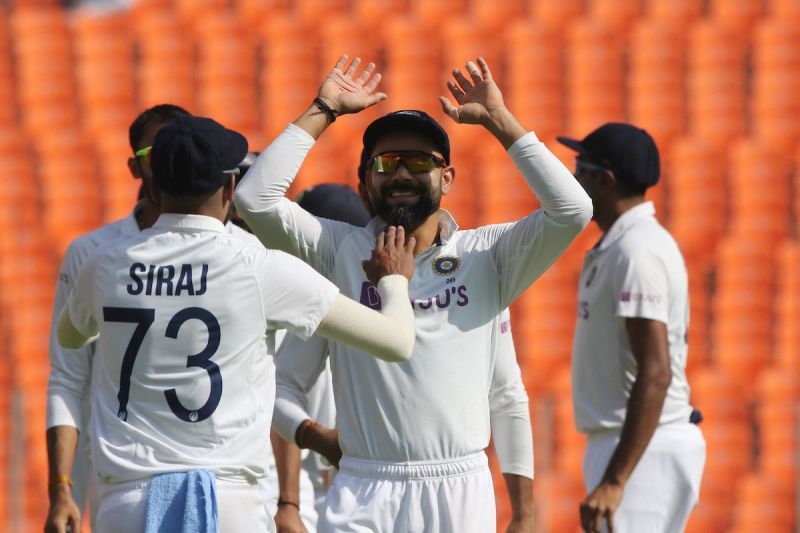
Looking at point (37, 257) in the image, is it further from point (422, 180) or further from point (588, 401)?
point (422, 180)

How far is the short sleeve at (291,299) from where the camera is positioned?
8.39 feet

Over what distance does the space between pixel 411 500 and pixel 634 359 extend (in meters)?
1.17

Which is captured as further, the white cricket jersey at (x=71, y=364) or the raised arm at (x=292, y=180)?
the white cricket jersey at (x=71, y=364)

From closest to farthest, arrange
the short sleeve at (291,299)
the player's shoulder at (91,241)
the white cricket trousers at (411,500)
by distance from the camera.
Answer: the short sleeve at (291,299), the white cricket trousers at (411,500), the player's shoulder at (91,241)

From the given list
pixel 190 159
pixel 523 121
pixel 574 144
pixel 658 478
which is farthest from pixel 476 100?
pixel 523 121

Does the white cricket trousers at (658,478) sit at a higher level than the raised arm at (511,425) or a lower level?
lower

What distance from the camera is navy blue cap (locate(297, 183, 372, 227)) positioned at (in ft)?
13.4

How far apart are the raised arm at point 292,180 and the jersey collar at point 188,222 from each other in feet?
1.07

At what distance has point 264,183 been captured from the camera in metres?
2.92

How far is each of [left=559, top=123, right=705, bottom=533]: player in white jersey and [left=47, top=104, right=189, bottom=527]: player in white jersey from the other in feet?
4.38

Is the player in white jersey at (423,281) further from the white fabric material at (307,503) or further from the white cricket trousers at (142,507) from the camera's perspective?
the white fabric material at (307,503)

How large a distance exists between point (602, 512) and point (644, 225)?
0.90 metres

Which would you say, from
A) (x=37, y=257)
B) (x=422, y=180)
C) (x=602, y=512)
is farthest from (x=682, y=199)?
(x=422, y=180)

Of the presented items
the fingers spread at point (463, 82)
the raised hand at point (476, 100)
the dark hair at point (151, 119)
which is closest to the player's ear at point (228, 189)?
the raised hand at point (476, 100)
